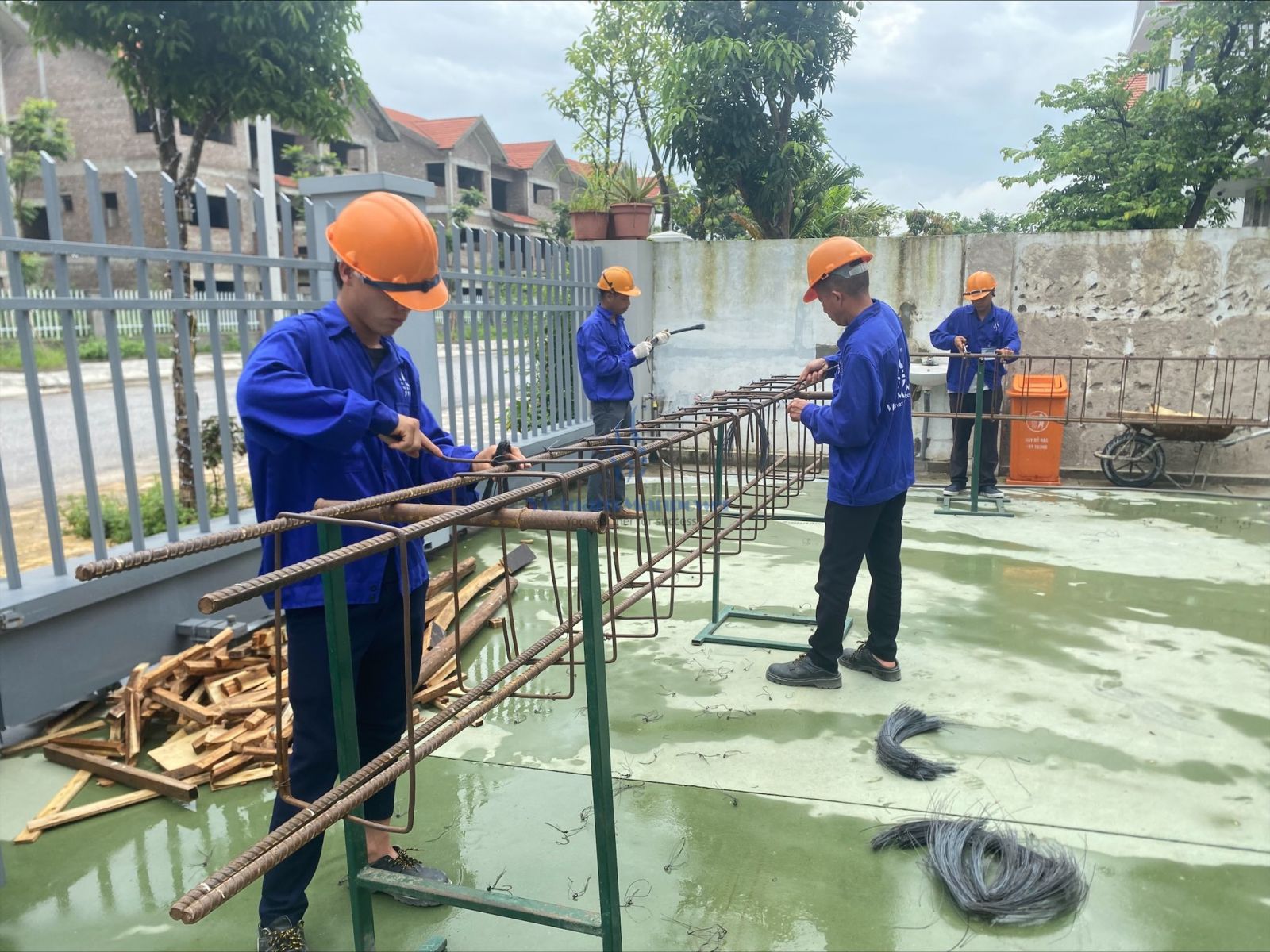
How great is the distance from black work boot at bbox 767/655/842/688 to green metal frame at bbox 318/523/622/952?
77.8 inches

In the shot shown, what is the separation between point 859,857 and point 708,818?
499 millimetres

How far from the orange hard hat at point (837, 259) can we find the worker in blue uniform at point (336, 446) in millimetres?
1873

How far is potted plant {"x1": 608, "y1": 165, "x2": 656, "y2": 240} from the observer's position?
9.21 meters

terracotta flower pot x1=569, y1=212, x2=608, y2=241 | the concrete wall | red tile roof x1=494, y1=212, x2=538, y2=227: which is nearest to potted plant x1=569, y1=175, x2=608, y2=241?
terracotta flower pot x1=569, y1=212, x2=608, y2=241

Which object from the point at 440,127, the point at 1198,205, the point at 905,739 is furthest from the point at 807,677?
the point at 440,127

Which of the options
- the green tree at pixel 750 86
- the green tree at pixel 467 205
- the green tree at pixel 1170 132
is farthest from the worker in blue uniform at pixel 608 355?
the green tree at pixel 467 205

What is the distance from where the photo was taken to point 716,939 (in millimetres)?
2355

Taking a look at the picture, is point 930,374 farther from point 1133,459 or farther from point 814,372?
point 814,372

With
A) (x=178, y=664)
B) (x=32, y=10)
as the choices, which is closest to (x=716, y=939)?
(x=178, y=664)

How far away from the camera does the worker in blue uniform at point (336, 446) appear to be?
215 cm

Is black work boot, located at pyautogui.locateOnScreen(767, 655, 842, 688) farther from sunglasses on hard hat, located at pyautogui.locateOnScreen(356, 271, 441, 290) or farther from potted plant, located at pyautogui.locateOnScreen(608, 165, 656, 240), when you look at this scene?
potted plant, located at pyautogui.locateOnScreen(608, 165, 656, 240)

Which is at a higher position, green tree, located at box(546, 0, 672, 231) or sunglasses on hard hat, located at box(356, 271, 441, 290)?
green tree, located at box(546, 0, 672, 231)

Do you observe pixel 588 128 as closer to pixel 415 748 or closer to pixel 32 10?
pixel 32 10

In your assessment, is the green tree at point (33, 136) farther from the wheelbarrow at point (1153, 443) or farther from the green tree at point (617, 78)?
the wheelbarrow at point (1153, 443)
